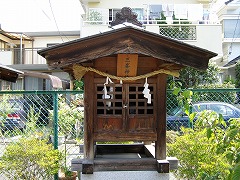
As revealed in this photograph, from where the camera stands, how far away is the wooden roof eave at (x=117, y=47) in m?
2.73

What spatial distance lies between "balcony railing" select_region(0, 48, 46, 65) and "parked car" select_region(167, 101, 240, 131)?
541 inches

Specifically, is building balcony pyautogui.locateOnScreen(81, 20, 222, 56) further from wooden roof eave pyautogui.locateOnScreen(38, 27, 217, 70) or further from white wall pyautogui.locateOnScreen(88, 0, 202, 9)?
wooden roof eave pyautogui.locateOnScreen(38, 27, 217, 70)

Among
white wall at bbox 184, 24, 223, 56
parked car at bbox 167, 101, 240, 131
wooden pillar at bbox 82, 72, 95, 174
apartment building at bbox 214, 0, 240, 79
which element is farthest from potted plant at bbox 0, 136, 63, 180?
apartment building at bbox 214, 0, 240, 79

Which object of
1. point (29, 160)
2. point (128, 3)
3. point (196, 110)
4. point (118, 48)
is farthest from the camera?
point (128, 3)

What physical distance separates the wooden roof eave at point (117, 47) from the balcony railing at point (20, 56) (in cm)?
1716

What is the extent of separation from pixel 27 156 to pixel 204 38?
13922 mm

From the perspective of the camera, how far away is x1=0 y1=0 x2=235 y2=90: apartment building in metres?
15.8

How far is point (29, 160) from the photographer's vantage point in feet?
13.6

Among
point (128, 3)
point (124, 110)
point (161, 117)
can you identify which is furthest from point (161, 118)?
A: point (128, 3)

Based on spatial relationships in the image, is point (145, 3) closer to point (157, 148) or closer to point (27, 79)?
point (27, 79)

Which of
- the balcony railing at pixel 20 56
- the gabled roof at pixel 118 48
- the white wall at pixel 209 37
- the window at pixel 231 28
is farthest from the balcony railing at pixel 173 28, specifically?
the gabled roof at pixel 118 48

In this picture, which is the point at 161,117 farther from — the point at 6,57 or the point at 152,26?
the point at 6,57

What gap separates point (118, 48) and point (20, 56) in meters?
18.1

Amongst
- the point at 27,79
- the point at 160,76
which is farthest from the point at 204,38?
the point at 160,76
